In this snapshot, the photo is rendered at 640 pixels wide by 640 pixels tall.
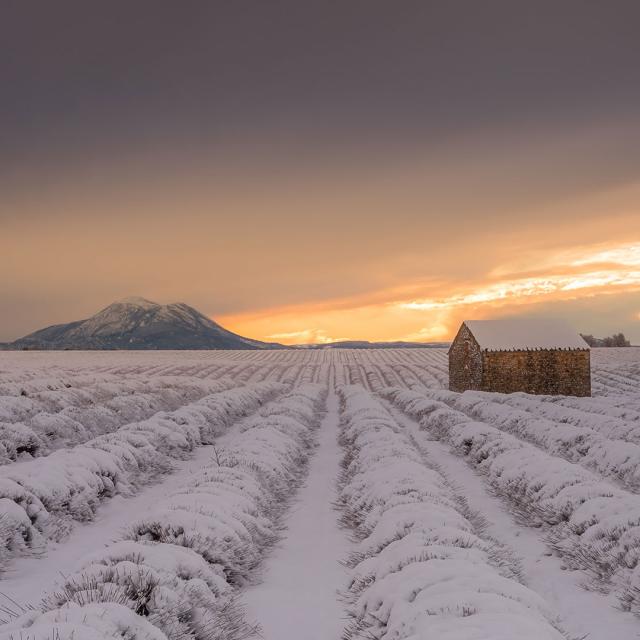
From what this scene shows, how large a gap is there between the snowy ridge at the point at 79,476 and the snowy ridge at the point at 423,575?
4.91 metres

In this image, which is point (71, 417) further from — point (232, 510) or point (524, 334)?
point (524, 334)

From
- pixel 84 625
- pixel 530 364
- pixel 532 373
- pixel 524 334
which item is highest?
pixel 524 334

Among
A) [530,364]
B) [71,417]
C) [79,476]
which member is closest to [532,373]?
[530,364]

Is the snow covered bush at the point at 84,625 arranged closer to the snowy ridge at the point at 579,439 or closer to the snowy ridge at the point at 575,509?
the snowy ridge at the point at 575,509

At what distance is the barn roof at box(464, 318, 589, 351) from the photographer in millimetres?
34719

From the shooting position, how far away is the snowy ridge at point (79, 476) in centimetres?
841

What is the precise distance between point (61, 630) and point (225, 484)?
5.59 m

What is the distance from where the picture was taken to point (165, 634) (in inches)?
186

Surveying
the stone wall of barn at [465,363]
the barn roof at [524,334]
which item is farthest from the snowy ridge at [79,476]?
the barn roof at [524,334]

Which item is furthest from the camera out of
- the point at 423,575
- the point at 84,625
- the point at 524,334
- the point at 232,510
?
the point at 524,334

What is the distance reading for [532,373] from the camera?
112ft

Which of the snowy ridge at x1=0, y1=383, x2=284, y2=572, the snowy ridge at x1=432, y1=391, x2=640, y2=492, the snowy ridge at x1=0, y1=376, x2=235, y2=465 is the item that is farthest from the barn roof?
the snowy ridge at x1=0, y1=383, x2=284, y2=572

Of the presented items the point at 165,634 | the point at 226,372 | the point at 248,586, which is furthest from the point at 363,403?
the point at 226,372

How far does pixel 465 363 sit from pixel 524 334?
171 inches
